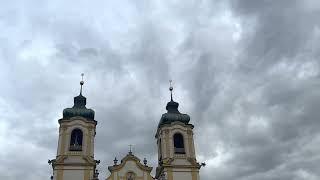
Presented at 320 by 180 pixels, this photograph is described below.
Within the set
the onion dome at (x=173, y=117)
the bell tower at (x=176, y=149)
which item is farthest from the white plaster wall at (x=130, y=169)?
the onion dome at (x=173, y=117)

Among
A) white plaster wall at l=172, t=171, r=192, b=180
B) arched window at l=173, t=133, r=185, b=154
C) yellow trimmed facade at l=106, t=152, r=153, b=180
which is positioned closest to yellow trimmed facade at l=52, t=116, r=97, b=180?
yellow trimmed facade at l=106, t=152, r=153, b=180

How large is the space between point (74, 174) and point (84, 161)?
1747 millimetres

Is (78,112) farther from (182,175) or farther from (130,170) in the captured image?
(182,175)

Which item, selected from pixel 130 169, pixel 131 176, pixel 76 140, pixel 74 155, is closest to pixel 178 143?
pixel 130 169

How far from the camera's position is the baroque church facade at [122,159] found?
47719 millimetres

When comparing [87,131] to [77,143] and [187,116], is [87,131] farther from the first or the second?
[187,116]

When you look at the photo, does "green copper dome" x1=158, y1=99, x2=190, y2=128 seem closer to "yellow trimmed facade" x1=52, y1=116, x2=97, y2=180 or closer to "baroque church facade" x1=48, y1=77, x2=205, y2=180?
"baroque church facade" x1=48, y1=77, x2=205, y2=180

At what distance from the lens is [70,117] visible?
168 ft

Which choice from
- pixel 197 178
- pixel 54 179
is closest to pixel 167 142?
pixel 197 178

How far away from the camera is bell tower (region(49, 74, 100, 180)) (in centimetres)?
4747

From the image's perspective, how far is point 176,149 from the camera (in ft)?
170

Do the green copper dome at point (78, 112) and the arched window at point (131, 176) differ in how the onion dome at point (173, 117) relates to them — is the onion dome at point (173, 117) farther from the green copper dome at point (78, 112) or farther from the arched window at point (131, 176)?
the green copper dome at point (78, 112)

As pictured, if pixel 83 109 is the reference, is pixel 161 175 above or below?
below

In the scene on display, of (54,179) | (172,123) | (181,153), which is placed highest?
(172,123)
